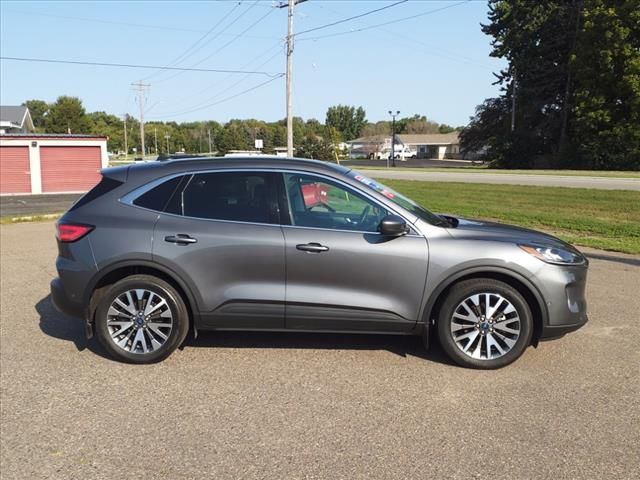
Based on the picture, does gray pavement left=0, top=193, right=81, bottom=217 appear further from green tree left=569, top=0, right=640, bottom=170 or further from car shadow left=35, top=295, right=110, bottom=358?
green tree left=569, top=0, right=640, bottom=170

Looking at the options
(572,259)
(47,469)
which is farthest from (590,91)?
(47,469)

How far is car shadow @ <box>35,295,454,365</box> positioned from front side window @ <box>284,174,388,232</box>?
44.5 inches

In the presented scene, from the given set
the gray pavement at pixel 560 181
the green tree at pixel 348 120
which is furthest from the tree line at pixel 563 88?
the green tree at pixel 348 120

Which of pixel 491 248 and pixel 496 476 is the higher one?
pixel 491 248

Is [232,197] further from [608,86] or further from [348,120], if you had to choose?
[348,120]

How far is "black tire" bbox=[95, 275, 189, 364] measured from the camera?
441 cm

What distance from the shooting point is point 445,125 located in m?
159

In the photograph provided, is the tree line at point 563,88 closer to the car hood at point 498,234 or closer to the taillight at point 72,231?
the car hood at point 498,234

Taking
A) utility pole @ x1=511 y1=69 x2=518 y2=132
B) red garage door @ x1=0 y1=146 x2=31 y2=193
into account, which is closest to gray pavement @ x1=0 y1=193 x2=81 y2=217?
red garage door @ x1=0 y1=146 x2=31 y2=193

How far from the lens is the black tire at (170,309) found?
14.5 feet

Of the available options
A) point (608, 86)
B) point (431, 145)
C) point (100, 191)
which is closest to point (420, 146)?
point (431, 145)

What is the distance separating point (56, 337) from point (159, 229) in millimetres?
1699

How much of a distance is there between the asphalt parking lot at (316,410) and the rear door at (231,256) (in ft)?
1.48

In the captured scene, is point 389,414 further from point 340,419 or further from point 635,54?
point 635,54
